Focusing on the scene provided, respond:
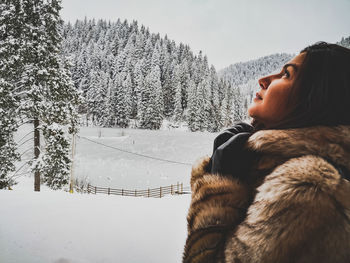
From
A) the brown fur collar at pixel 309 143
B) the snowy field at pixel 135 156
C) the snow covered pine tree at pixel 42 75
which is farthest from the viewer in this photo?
the snowy field at pixel 135 156

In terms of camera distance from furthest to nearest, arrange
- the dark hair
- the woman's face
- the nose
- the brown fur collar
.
Result: the nose → the woman's face → the dark hair → the brown fur collar

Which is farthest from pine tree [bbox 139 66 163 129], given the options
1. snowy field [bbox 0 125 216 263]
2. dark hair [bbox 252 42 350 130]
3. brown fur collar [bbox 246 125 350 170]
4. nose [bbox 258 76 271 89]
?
brown fur collar [bbox 246 125 350 170]

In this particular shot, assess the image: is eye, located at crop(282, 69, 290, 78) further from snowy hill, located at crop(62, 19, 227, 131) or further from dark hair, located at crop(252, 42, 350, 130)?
snowy hill, located at crop(62, 19, 227, 131)

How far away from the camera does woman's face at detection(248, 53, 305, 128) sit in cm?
120

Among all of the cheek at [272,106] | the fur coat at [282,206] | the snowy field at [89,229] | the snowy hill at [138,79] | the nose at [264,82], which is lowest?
the snowy field at [89,229]

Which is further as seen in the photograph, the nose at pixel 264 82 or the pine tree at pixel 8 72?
the pine tree at pixel 8 72

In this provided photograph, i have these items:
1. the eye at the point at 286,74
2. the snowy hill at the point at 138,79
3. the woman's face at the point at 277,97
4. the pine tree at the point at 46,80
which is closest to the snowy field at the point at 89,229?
the pine tree at the point at 46,80

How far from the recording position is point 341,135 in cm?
97

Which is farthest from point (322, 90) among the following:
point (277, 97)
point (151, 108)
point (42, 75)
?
point (151, 108)

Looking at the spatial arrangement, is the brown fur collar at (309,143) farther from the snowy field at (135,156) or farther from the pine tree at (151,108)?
the pine tree at (151,108)

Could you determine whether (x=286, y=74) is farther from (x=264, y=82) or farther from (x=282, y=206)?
(x=282, y=206)

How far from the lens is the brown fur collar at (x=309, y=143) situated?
941mm

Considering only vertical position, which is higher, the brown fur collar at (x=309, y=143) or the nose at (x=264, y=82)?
the nose at (x=264, y=82)

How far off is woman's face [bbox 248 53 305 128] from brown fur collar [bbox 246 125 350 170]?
20cm
